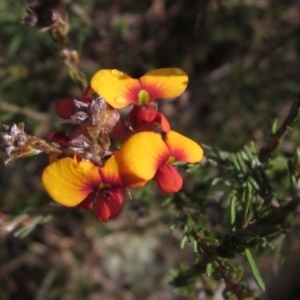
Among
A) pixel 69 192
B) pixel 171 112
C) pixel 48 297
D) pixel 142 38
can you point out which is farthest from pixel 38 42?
pixel 69 192

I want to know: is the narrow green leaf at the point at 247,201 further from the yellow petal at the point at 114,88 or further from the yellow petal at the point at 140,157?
the yellow petal at the point at 114,88

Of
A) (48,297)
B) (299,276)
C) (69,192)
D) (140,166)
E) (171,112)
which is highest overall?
(140,166)

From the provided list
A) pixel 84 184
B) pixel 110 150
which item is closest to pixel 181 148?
pixel 110 150

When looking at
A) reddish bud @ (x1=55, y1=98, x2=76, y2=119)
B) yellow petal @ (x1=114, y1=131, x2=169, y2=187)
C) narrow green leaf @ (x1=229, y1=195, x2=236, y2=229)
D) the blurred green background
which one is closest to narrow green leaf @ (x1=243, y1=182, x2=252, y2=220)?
narrow green leaf @ (x1=229, y1=195, x2=236, y2=229)

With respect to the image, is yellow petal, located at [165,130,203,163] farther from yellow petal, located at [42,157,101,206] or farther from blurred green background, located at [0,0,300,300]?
blurred green background, located at [0,0,300,300]

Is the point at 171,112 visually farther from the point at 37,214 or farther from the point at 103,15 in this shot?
the point at 37,214

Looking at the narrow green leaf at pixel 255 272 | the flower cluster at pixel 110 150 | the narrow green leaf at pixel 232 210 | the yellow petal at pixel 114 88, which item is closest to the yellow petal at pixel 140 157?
the flower cluster at pixel 110 150
